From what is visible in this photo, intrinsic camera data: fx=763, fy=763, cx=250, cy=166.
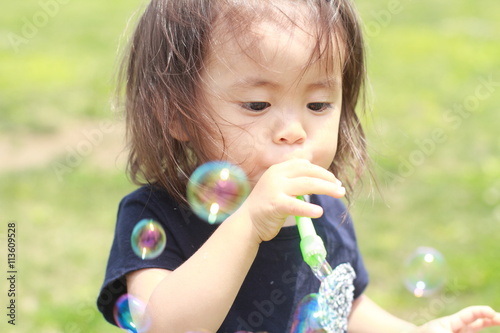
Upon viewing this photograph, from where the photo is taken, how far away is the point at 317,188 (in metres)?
1.24

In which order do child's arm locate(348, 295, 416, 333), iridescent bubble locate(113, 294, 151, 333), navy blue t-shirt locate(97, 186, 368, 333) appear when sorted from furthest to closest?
child's arm locate(348, 295, 416, 333) → navy blue t-shirt locate(97, 186, 368, 333) → iridescent bubble locate(113, 294, 151, 333)

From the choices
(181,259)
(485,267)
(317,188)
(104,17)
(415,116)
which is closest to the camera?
(317,188)

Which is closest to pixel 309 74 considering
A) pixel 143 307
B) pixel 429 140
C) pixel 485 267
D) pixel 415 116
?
pixel 143 307

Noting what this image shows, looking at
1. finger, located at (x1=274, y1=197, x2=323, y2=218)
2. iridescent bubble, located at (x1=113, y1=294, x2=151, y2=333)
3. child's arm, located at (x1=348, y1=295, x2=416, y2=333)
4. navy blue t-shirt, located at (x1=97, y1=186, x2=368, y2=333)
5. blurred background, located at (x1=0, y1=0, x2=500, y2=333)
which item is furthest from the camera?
blurred background, located at (x1=0, y1=0, x2=500, y2=333)

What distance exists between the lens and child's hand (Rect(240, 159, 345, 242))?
4.00 feet

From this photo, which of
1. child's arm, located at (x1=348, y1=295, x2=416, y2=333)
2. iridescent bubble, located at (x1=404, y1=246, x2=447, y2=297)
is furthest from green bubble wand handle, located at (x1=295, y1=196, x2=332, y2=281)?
iridescent bubble, located at (x1=404, y1=246, x2=447, y2=297)

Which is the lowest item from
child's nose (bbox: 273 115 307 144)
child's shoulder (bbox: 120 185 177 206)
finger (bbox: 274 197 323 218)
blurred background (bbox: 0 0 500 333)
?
blurred background (bbox: 0 0 500 333)

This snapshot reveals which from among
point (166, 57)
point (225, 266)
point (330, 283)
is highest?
point (166, 57)

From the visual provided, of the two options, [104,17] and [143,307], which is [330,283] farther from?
[104,17]

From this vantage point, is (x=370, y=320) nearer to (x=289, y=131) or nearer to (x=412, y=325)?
(x=412, y=325)

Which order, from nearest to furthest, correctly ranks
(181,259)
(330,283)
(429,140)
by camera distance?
(181,259) → (330,283) → (429,140)

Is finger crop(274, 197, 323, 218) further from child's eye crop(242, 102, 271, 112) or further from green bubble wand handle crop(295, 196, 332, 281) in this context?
child's eye crop(242, 102, 271, 112)

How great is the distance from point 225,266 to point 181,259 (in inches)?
9.3

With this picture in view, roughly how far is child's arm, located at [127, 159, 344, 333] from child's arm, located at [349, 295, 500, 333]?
0.36 metres
